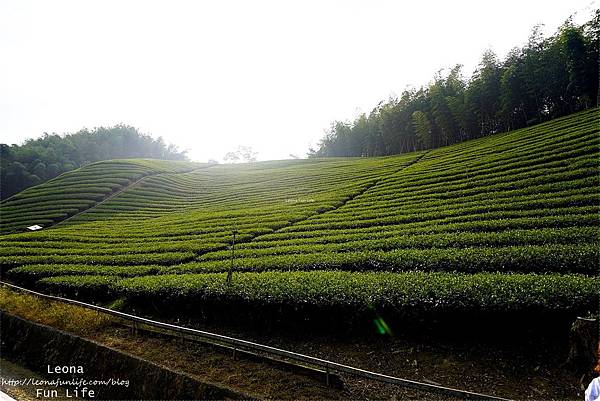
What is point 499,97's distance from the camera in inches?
2292

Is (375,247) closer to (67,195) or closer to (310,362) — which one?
(310,362)

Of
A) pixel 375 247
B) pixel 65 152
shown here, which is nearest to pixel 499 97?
pixel 375 247

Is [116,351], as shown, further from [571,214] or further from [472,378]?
[571,214]

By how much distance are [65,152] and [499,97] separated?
325 feet

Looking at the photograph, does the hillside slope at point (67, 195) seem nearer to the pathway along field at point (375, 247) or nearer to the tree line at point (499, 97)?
the pathway along field at point (375, 247)

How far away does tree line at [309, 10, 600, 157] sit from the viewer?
47.3 metres

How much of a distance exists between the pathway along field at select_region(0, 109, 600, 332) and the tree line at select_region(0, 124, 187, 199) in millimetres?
44344

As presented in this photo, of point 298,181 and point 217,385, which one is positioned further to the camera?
point 298,181

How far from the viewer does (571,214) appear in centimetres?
1481

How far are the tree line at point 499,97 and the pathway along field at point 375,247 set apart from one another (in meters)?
21.5

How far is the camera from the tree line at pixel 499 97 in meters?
47.3

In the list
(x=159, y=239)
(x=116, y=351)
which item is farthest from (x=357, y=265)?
(x=159, y=239)

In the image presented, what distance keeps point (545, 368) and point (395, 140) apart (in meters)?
74.2

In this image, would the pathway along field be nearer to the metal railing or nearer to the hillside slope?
the hillside slope
